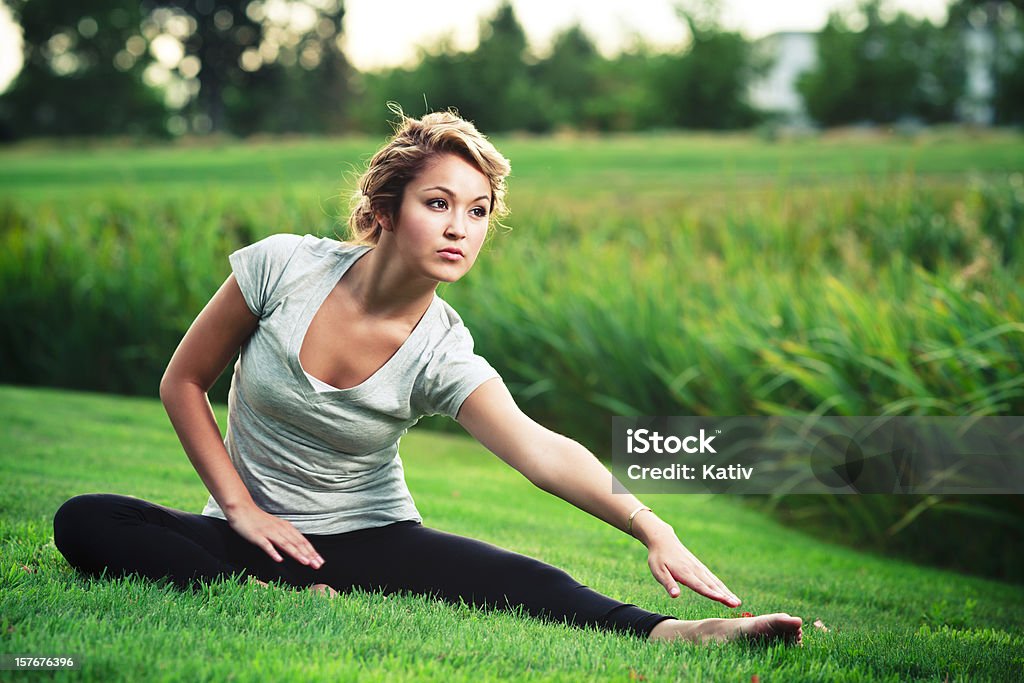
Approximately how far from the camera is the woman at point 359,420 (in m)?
2.60

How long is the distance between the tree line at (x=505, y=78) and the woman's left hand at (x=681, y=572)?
51.3ft

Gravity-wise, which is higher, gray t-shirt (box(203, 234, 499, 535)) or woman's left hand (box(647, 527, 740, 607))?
gray t-shirt (box(203, 234, 499, 535))

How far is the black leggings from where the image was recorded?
8.76 feet

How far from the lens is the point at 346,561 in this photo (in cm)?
285

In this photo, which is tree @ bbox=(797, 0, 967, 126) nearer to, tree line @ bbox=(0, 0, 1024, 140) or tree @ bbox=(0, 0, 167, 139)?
tree line @ bbox=(0, 0, 1024, 140)

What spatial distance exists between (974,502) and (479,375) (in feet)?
10.4

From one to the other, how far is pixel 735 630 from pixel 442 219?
120 cm

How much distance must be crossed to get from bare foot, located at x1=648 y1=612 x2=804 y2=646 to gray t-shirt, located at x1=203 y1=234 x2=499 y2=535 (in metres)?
0.75

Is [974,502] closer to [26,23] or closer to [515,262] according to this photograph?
[515,262]

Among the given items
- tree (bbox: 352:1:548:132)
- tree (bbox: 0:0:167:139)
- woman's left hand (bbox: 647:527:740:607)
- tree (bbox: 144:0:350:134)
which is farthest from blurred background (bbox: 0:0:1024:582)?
tree (bbox: 144:0:350:134)

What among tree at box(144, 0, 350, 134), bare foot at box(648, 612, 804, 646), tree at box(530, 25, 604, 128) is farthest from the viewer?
tree at box(144, 0, 350, 134)

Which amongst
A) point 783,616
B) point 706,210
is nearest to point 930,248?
point 706,210

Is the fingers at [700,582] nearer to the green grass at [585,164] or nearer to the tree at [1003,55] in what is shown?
the green grass at [585,164]

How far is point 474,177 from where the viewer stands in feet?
8.63
